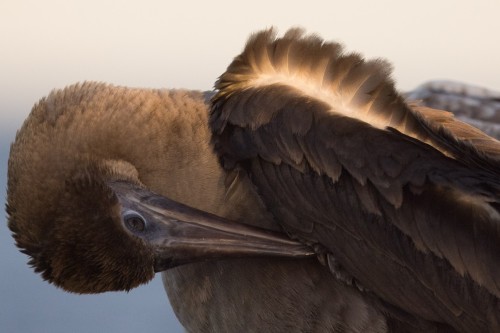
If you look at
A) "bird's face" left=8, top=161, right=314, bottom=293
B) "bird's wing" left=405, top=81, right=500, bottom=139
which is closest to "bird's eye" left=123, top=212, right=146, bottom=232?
"bird's face" left=8, top=161, right=314, bottom=293

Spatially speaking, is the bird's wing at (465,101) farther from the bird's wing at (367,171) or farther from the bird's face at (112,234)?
the bird's face at (112,234)

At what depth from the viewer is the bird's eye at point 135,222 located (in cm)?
257

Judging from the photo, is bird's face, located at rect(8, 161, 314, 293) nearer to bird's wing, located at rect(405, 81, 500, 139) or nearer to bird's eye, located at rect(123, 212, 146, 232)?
bird's eye, located at rect(123, 212, 146, 232)

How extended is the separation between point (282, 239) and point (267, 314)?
0.18 meters

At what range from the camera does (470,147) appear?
2.23 metres

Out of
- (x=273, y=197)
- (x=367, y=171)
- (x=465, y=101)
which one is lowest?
(x=465, y=101)

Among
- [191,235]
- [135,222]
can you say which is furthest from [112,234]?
[191,235]

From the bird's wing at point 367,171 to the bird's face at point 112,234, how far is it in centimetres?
16

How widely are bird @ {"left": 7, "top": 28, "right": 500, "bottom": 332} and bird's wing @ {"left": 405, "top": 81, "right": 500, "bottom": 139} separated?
1.38 meters

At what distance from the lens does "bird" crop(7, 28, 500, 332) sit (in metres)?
2.23

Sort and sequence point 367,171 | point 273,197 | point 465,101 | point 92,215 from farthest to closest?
point 465,101, point 92,215, point 273,197, point 367,171

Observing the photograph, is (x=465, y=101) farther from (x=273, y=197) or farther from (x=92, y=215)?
(x=92, y=215)

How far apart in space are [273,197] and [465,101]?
179 centimetres

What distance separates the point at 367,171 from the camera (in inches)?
88.7
